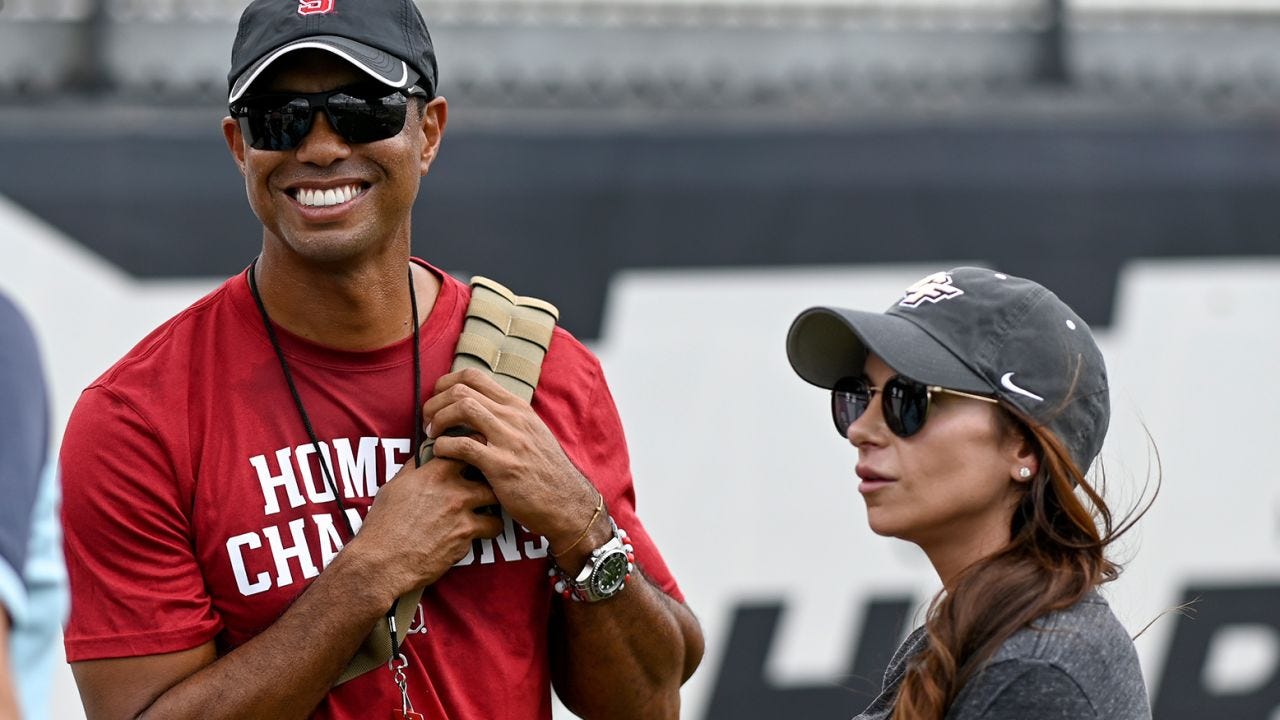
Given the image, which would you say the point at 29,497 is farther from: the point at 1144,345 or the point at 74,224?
the point at 1144,345

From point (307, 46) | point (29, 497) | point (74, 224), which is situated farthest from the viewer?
point (74, 224)

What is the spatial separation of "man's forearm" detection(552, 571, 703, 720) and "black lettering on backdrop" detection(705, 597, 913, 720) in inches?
76.8

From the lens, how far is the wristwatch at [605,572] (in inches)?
86.9

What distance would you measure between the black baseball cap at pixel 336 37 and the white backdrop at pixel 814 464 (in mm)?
2154

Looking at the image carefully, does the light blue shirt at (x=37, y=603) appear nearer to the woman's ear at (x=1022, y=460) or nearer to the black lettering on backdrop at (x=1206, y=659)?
the woman's ear at (x=1022, y=460)

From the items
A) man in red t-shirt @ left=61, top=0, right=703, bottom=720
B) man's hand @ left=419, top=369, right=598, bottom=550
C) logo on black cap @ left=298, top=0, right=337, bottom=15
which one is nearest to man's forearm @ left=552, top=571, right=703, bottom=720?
man in red t-shirt @ left=61, top=0, right=703, bottom=720

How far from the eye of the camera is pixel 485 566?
2.24 m

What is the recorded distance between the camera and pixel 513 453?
7.01 ft

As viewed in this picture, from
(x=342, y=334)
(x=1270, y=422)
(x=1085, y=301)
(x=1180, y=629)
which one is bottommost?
(x=1180, y=629)

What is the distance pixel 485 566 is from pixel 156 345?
54cm

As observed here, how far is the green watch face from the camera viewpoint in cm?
221


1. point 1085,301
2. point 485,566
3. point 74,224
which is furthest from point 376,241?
point 1085,301

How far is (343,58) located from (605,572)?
0.78 meters

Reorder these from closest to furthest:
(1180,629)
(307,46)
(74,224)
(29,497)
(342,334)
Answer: (29,497) → (307,46) → (342,334) → (74,224) → (1180,629)
